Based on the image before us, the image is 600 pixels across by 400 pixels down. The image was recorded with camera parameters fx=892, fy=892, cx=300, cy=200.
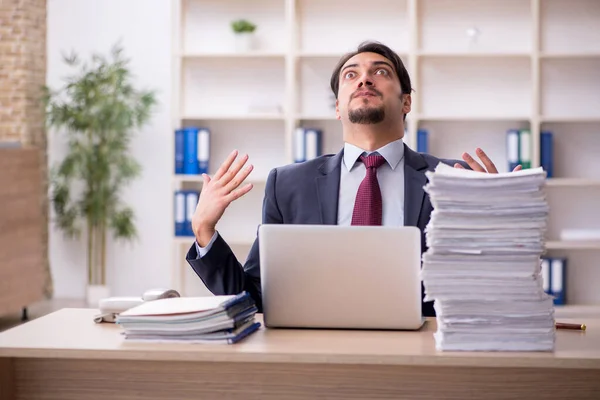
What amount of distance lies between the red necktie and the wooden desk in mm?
784

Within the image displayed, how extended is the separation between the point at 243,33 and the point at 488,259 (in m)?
4.05

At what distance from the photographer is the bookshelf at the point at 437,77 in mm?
5641

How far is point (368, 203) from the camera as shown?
2.83m

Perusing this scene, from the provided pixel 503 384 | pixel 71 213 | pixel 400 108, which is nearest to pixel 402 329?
pixel 503 384

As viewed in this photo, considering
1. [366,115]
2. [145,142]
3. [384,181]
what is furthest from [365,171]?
[145,142]

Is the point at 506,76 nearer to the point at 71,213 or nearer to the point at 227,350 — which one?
the point at 71,213

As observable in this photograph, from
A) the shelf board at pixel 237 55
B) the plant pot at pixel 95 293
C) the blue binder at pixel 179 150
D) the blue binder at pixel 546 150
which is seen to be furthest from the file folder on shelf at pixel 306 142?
the plant pot at pixel 95 293

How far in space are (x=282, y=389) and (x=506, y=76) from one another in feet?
13.7

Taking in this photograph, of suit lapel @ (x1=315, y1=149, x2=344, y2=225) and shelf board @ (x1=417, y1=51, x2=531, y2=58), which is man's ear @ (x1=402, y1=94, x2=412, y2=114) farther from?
shelf board @ (x1=417, y1=51, x2=531, y2=58)

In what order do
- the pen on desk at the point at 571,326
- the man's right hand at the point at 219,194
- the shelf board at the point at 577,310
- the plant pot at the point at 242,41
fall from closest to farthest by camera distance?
1. the pen on desk at the point at 571,326
2. the man's right hand at the point at 219,194
3. the shelf board at the point at 577,310
4. the plant pot at the point at 242,41

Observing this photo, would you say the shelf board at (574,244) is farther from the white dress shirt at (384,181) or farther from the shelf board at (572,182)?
the white dress shirt at (384,181)

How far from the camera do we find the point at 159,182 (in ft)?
23.6

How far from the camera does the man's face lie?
2885 mm

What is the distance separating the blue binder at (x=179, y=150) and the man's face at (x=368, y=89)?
286cm
